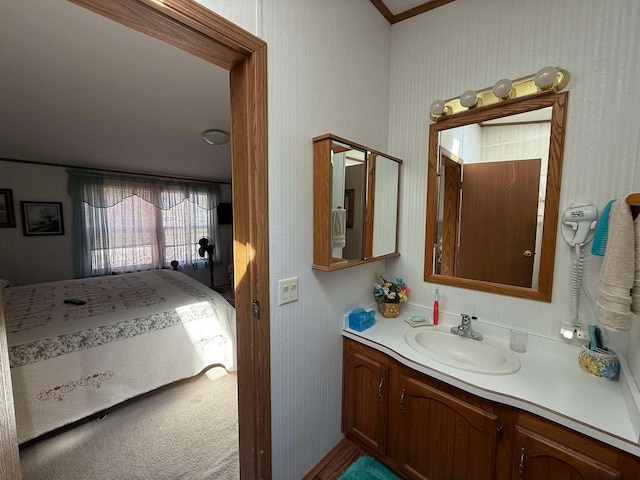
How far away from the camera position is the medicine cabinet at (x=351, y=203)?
130 cm

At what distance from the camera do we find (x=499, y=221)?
153 cm

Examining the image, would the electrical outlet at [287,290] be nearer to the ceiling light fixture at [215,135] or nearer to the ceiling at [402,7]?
the ceiling at [402,7]

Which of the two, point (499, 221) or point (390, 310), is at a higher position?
point (499, 221)

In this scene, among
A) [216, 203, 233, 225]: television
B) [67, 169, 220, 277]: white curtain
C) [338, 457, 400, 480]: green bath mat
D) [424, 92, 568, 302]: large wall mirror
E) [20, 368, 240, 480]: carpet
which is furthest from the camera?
[216, 203, 233, 225]: television

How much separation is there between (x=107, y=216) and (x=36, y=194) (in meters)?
0.82

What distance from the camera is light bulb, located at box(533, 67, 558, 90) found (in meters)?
1.25

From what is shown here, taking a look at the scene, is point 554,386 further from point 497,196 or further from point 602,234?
point 497,196

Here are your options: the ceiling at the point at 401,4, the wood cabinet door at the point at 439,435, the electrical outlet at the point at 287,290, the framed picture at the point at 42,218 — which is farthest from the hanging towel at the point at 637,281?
the framed picture at the point at 42,218

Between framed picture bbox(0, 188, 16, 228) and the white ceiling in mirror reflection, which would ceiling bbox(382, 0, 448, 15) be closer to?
the white ceiling in mirror reflection

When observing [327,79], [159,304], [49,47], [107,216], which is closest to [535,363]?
[327,79]

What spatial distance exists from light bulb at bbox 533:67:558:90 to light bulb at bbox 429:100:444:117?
43cm

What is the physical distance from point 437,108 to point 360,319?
1328 millimetres

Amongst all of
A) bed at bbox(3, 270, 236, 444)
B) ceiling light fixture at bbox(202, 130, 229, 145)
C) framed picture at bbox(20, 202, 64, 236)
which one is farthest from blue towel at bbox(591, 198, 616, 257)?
framed picture at bbox(20, 202, 64, 236)

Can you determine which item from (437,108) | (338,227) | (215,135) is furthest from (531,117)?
(215,135)
